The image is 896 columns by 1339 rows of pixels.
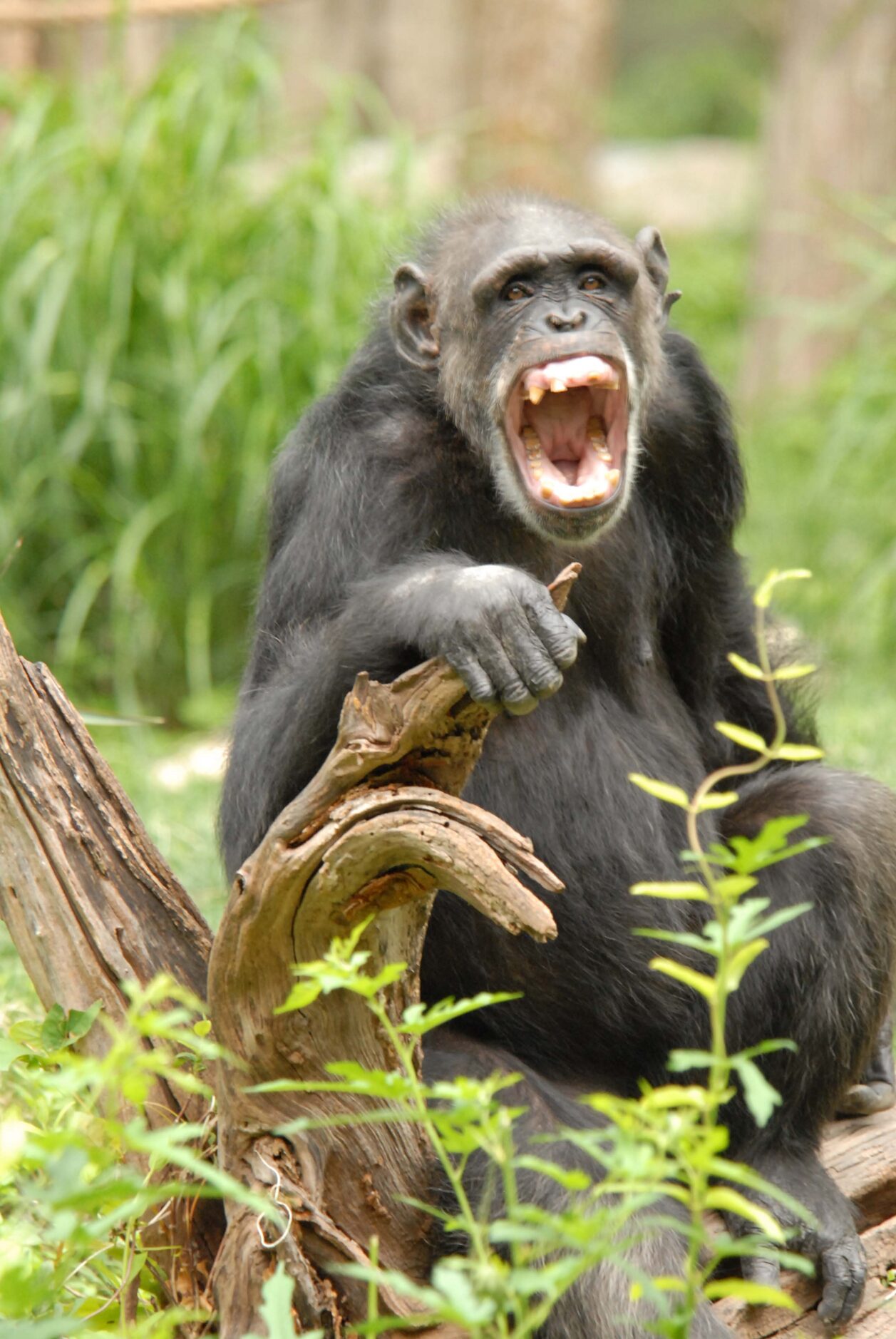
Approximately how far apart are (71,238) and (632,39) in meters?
21.4

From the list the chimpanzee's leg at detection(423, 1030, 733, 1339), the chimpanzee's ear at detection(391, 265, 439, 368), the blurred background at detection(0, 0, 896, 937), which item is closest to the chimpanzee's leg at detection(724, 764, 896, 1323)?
the chimpanzee's leg at detection(423, 1030, 733, 1339)

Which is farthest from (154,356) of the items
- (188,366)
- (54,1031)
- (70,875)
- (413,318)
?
(54,1031)

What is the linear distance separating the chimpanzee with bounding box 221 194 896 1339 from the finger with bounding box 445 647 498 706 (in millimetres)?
339

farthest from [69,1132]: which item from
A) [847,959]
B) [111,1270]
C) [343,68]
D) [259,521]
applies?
[343,68]

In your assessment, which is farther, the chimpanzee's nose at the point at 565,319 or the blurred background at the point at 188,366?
the blurred background at the point at 188,366

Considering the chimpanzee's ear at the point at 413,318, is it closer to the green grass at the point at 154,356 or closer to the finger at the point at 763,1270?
the finger at the point at 763,1270

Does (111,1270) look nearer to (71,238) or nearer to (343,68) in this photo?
(71,238)

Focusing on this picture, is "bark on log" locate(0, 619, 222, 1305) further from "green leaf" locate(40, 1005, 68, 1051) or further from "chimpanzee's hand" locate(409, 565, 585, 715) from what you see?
"chimpanzee's hand" locate(409, 565, 585, 715)

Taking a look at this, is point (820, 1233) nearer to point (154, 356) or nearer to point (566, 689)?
point (566, 689)

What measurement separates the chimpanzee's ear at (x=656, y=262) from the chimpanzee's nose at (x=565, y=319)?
421 mm

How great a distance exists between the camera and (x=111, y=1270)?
267 centimetres

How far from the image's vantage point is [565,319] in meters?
3.11

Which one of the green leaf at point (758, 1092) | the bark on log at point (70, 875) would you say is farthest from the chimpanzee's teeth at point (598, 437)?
the green leaf at point (758, 1092)

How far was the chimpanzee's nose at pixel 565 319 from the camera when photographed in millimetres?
3115
